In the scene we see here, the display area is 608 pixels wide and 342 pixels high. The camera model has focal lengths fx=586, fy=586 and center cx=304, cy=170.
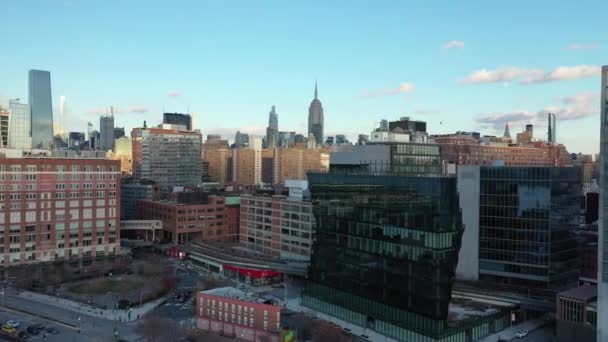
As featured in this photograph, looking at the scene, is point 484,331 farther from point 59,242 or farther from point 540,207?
point 59,242

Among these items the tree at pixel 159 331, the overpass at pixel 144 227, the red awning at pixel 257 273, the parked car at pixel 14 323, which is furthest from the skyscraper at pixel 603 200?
the overpass at pixel 144 227

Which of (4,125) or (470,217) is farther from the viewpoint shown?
(4,125)

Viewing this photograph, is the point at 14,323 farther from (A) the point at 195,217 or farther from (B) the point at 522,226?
(A) the point at 195,217

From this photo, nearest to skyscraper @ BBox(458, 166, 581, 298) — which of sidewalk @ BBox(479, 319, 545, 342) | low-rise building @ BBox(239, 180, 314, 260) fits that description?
sidewalk @ BBox(479, 319, 545, 342)

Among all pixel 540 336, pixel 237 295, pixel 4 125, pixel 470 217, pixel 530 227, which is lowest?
pixel 540 336

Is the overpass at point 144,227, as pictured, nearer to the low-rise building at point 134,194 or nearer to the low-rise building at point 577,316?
the low-rise building at point 134,194

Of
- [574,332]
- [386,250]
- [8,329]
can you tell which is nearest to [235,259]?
[8,329]
